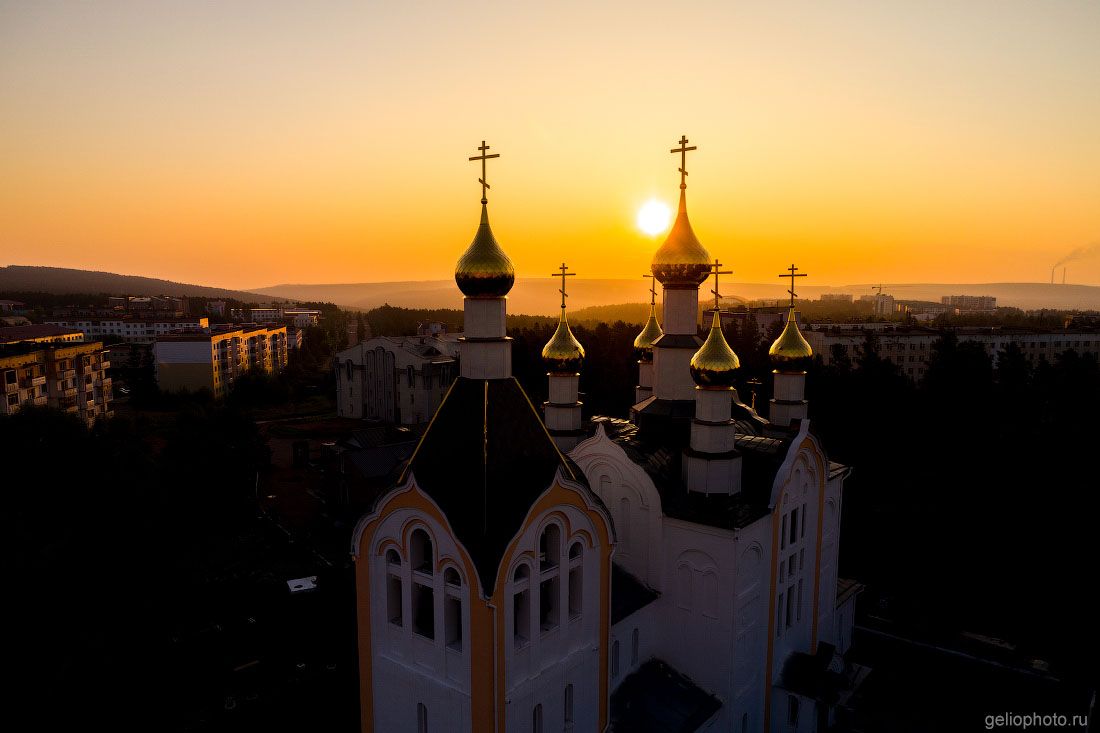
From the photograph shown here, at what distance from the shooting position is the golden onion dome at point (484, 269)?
9930 millimetres

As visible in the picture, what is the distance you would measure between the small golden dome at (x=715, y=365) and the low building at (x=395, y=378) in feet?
128

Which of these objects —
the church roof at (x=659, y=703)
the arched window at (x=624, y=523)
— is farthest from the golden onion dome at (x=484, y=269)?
the church roof at (x=659, y=703)

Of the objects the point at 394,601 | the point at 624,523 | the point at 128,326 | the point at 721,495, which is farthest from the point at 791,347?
the point at 128,326

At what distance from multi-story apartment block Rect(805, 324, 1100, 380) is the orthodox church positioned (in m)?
51.6

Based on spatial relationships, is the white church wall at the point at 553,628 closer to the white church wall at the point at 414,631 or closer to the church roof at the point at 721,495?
the white church wall at the point at 414,631

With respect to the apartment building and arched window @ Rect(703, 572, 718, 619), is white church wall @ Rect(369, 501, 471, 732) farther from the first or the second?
the apartment building

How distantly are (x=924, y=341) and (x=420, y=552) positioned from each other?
219ft

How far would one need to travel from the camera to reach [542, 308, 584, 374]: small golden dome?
15867 mm

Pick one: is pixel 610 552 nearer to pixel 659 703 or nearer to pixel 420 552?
pixel 420 552

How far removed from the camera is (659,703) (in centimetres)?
1236

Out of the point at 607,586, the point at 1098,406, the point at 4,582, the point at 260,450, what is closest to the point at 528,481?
the point at 607,586

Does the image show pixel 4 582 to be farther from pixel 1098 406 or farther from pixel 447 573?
pixel 1098 406

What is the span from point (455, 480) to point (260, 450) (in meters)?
28.8

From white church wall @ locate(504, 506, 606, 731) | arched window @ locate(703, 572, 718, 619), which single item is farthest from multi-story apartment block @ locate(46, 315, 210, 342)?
white church wall @ locate(504, 506, 606, 731)
